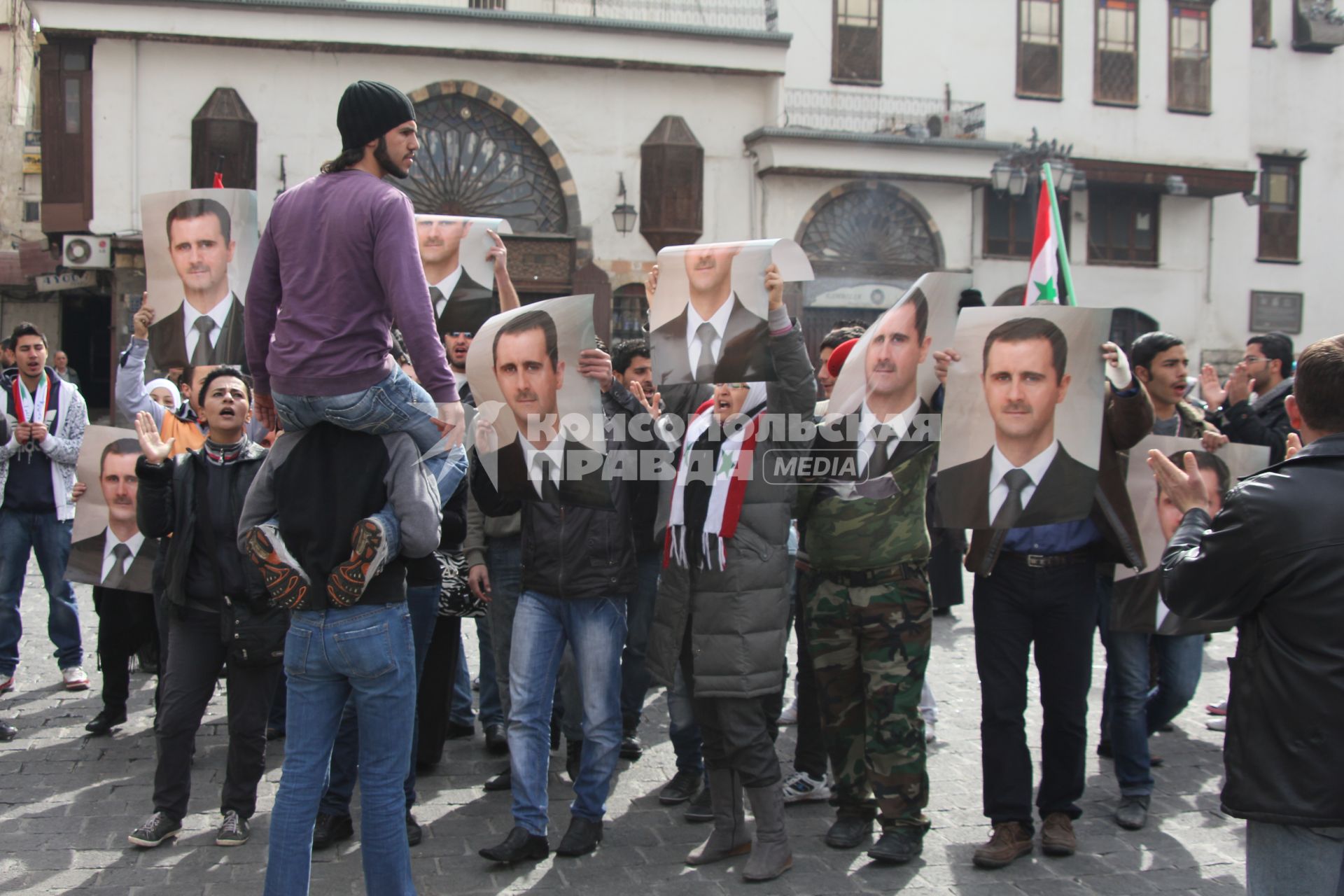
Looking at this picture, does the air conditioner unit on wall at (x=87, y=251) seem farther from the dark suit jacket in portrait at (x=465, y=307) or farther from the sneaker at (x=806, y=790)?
the sneaker at (x=806, y=790)

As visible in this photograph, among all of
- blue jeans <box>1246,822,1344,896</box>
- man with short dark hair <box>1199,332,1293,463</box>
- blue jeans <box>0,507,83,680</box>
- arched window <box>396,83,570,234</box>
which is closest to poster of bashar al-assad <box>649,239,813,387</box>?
blue jeans <box>1246,822,1344,896</box>

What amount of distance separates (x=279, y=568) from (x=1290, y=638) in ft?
9.38

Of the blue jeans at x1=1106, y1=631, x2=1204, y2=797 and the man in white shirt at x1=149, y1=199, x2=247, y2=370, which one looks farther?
the man in white shirt at x1=149, y1=199, x2=247, y2=370

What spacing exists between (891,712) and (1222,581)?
201cm

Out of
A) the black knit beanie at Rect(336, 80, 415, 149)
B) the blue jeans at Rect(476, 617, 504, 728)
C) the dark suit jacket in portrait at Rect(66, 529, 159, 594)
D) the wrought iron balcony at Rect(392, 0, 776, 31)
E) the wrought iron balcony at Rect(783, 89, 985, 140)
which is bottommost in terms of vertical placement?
the blue jeans at Rect(476, 617, 504, 728)

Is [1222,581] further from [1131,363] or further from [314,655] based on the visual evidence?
[1131,363]

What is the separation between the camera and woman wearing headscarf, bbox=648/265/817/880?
476cm

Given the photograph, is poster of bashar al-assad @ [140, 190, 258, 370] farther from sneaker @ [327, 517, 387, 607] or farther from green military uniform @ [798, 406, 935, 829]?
green military uniform @ [798, 406, 935, 829]

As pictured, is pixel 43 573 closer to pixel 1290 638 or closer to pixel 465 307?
pixel 465 307

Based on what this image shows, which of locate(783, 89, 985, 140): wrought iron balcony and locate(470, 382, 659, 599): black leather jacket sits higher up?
locate(783, 89, 985, 140): wrought iron balcony

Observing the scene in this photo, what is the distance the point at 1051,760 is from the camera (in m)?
5.10

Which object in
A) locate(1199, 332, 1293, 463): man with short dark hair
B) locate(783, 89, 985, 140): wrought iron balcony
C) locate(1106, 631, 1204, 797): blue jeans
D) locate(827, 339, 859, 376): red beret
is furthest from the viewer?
locate(783, 89, 985, 140): wrought iron balcony

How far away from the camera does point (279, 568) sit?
3.72 metres

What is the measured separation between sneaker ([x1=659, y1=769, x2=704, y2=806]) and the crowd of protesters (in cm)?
2
